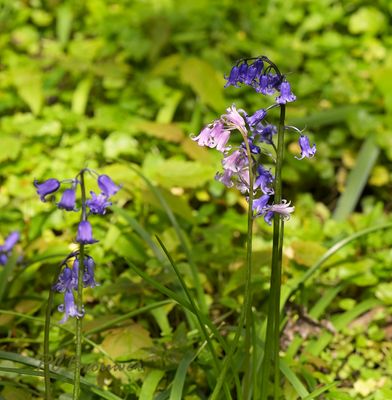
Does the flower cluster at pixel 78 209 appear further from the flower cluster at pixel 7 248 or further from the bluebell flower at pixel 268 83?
the flower cluster at pixel 7 248

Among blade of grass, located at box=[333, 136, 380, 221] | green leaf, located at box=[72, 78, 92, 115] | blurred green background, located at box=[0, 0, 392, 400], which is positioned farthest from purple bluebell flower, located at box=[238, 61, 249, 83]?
green leaf, located at box=[72, 78, 92, 115]

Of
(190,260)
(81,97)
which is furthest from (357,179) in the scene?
(81,97)

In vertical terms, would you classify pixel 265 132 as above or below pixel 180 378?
above

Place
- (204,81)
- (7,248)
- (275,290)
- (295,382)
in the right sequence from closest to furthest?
(275,290), (295,382), (7,248), (204,81)

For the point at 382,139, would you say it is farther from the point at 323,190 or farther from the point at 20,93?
the point at 20,93

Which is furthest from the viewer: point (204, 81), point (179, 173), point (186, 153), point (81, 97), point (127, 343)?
point (81, 97)

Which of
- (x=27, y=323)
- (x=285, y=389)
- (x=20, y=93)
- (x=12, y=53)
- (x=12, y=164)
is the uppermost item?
(x=12, y=53)

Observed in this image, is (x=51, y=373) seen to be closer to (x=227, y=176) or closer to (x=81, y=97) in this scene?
(x=227, y=176)

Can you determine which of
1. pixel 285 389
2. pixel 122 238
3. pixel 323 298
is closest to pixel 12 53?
pixel 122 238
